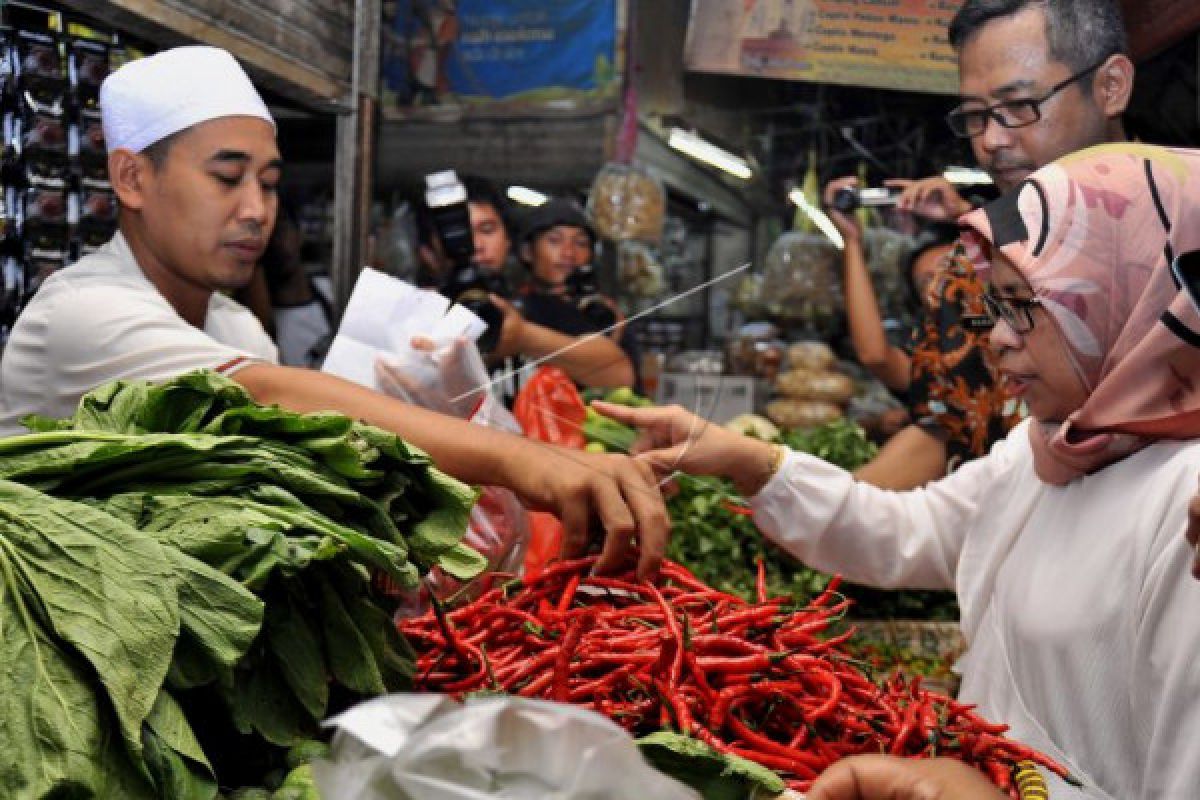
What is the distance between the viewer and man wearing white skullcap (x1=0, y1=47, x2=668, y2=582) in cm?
187

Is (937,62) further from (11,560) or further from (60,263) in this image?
(11,560)

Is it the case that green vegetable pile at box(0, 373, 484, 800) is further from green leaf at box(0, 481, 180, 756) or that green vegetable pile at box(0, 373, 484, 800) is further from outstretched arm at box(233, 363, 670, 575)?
outstretched arm at box(233, 363, 670, 575)

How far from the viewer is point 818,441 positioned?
452cm

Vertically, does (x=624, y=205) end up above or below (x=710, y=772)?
above

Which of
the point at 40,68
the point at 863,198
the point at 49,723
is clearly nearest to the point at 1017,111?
the point at 863,198

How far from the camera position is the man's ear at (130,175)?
2.83m

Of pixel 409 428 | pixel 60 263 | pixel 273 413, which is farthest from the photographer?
pixel 60 263

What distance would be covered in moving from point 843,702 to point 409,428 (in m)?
0.79

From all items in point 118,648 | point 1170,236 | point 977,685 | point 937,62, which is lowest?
point 977,685

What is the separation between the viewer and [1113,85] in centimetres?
321

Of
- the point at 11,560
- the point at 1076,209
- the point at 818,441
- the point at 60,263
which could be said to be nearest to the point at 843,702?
the point at 11,560

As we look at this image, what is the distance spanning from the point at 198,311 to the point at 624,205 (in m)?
2.29

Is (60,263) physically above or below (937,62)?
below

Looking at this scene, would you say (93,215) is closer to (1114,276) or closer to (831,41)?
(1114,276)
